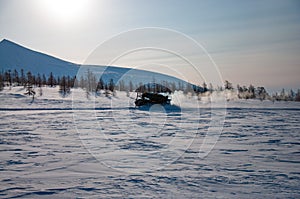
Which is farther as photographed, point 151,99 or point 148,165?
point 151,99

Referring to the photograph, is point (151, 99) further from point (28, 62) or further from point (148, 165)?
point (28, 62)

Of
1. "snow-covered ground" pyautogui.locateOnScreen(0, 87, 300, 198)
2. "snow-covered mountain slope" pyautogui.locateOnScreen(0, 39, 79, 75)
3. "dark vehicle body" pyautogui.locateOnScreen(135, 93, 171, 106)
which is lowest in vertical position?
"snow-covered ground" pyautogui.locateOnScreen(0, 87, 300, 198)

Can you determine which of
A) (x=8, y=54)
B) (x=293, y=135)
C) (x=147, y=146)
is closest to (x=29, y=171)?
(x=147, y=146)

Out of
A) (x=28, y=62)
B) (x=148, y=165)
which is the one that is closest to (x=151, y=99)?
(x=148, y=165)

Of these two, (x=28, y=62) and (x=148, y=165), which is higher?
(x=28, y=62)

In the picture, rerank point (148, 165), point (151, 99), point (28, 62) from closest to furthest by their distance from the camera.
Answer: point (148, 165) < point (151, 99) < point (28, 62)

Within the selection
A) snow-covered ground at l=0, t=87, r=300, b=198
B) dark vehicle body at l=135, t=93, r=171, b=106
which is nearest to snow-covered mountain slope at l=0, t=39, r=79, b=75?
dark vehicle body at l=135, t=93, r=171, b=106

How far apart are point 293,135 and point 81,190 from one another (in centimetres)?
792

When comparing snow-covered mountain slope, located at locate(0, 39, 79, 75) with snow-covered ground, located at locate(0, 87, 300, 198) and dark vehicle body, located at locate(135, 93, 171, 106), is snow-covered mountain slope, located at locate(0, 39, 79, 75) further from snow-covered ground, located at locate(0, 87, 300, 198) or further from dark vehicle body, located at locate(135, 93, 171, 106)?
snow-covered ground, located at locate(0, 87, 300, 198)

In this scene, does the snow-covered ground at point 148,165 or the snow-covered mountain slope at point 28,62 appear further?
the snow-covered mountain slope at point 28,62

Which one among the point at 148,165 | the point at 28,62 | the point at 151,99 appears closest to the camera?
the point at 148,165

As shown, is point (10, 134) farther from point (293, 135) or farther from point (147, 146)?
point (293, 135)

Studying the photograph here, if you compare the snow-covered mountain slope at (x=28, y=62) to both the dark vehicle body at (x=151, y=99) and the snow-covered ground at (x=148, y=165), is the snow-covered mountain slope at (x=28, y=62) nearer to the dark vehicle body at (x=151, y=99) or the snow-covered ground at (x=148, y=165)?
the dark vehicle body at (x=151, y=99)

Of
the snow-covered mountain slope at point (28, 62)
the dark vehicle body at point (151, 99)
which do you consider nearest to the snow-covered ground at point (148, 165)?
the dark vehicle body at point (151, 99)
